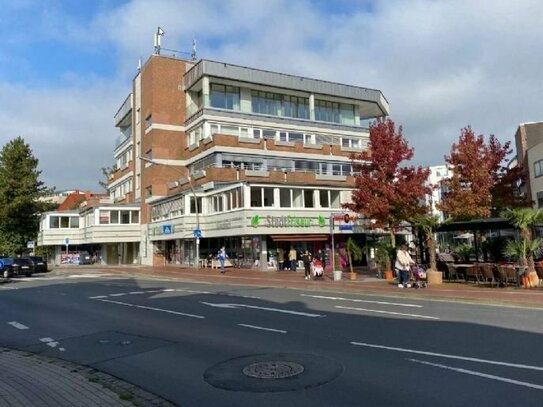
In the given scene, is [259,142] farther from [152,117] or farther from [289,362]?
[289,362]

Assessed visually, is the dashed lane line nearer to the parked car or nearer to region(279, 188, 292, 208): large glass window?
region(279, 188, 292, 208): large glass window

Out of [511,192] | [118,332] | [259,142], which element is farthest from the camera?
[259,142]

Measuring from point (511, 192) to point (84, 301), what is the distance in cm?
2165

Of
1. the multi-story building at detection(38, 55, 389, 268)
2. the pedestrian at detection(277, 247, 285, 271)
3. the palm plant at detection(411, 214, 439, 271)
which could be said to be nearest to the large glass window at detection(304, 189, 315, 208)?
the multi-story building at detection(38, 55, 389, 268)

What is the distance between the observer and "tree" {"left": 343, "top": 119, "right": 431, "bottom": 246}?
79.8 ft

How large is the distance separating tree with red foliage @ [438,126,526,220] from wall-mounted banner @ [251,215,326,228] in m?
14.2

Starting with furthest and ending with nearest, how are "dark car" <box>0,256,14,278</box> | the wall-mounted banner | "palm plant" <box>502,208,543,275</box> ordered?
"dark car" <box>0,256,14,278</box> → the wall-mounted banner → "palm plant" <box>502,208,543,275</box>

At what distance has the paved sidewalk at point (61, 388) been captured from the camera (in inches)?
235

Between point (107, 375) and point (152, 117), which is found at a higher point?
point (152, 117)

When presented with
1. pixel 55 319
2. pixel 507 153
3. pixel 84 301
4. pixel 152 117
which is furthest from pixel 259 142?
pixel 55 319

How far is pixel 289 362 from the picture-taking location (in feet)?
25.3

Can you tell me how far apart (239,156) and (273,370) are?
39818mm

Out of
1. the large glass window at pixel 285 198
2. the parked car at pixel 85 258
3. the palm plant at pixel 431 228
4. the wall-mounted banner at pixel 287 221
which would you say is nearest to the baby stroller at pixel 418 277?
the palm plant at pixel 431 228

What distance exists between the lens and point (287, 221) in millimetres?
38156
